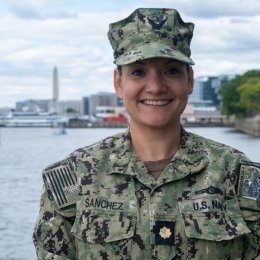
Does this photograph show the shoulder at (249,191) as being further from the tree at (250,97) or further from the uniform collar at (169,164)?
the tree at (250,97)

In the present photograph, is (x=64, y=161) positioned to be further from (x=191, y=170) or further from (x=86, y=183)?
(x=191, y=170)

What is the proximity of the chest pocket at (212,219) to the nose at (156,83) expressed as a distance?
0.43 meters

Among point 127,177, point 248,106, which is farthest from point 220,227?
point 248,106

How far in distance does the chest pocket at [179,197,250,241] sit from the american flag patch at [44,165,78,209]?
0.42 metres

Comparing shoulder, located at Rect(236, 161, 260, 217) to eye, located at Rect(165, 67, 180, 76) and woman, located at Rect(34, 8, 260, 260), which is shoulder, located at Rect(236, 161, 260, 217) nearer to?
woman, located at Rect(34, 8, 260, 260)

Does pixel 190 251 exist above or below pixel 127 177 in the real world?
below

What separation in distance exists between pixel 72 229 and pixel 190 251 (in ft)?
1.48

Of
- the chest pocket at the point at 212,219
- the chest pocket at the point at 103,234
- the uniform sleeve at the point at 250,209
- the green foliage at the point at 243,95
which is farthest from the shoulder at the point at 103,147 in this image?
the green foliage at the point at 243,95

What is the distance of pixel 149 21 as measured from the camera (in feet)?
11.1

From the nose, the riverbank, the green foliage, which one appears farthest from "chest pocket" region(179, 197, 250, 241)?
the green foliage

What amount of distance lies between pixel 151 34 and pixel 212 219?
2.38 ft

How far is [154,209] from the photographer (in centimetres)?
334

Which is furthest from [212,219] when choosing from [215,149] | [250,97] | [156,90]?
[250,97]

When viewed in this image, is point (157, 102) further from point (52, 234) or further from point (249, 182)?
point (52, 234)
